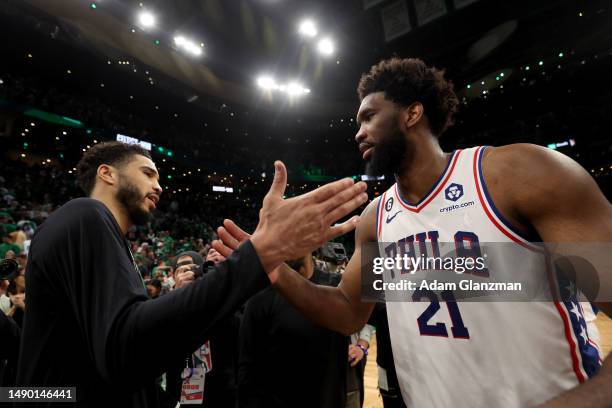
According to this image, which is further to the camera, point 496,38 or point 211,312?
point 496,38

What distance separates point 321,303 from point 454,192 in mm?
894

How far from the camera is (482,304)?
136 centimetres

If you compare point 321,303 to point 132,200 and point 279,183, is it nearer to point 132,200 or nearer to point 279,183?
point 279,183

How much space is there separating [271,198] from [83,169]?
1.79m

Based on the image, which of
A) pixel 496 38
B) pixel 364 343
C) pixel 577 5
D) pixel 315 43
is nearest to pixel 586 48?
pixel 577 5

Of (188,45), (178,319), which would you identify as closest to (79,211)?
(178,319)

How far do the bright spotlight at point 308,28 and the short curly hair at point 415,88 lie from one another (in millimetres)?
14368

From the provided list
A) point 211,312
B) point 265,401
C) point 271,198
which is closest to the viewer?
point 211,312

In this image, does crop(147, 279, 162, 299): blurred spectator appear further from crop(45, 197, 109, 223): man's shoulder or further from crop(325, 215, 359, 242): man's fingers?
crop(325, 215, 359, 242): man's fingers

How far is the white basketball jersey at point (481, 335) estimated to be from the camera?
1.25m

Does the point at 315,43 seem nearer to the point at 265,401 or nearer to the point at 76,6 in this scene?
the point at 76,6

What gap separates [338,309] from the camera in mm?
1802

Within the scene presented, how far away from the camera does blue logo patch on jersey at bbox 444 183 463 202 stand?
1559 millimetres

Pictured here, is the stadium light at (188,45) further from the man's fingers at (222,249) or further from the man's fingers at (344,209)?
the man's fingers at (344,209)
